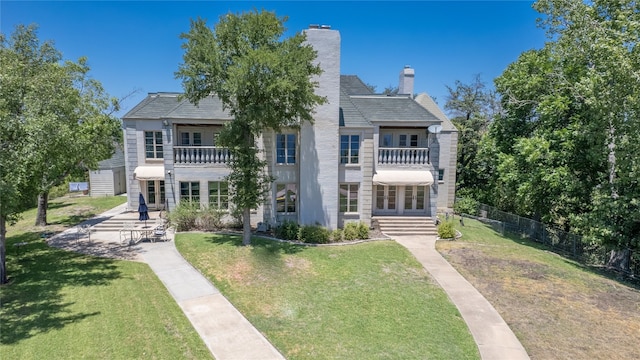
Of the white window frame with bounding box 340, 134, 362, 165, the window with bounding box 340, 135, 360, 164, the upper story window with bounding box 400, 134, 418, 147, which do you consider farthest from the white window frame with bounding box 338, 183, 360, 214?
the upper story window with bounding box 400, 134, 418, 147

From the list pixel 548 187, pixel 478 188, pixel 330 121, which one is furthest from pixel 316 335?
pixel 478 188

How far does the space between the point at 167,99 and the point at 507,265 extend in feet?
87.1

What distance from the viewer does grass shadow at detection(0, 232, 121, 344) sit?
10016 mm

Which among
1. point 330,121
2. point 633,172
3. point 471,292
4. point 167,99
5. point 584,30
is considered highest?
point 584,30

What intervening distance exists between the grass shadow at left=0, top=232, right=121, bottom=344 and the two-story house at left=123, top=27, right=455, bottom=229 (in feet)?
23.2

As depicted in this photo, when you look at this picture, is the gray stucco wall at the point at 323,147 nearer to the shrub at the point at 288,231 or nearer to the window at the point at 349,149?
the shrub at the point at 288,231

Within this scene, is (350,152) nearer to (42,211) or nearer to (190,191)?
(190,191)

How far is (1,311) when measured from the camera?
422 inches

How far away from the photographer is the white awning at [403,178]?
76.5ft

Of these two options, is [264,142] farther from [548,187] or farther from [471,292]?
[548,187]

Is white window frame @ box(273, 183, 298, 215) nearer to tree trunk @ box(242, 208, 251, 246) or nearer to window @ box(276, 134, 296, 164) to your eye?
window @ box(276, 134, 296, 164)

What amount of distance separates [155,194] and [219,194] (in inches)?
255

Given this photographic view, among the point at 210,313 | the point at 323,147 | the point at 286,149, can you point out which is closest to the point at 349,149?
the point at 323,147

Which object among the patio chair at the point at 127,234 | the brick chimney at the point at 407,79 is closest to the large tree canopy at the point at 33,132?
the patio chair at the point at 127,234
